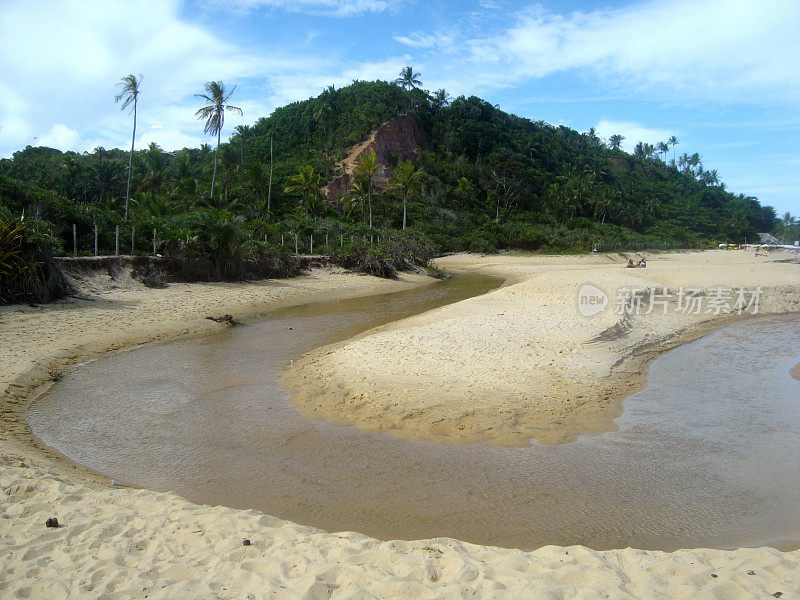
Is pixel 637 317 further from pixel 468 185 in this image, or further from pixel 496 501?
pixel 468 185

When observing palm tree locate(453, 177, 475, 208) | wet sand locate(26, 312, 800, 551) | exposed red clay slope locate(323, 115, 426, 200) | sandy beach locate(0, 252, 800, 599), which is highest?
exposed red clay slope locate(323, 115, 426, 200)

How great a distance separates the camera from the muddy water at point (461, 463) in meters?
5.12

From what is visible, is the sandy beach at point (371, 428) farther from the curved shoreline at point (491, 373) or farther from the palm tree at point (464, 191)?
the palm tree at point (464, 191)

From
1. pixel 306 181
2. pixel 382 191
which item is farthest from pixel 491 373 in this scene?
pixel 382 191

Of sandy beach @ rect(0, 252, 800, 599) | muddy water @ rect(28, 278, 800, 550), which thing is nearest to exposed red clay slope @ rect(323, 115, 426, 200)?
sandy beach @ rect(0, 252, 800, 599)

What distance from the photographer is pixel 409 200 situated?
57969mm

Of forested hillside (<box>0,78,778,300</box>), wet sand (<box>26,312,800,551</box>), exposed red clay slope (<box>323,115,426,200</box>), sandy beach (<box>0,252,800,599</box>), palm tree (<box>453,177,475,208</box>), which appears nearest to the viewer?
sandy beach (<box>0,252,800,599</box>)

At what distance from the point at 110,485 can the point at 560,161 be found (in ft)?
288

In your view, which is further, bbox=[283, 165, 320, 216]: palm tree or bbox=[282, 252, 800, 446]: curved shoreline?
bbox=[283, 165, 320, 216]: palm tree

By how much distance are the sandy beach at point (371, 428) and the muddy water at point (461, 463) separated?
0.52 m

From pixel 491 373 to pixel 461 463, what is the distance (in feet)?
9.90

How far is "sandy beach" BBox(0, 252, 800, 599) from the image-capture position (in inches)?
136

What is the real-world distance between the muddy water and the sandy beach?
0.52 meters

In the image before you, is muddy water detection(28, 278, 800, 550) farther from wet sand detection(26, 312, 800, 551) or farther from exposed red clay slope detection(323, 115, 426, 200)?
exposed red clay slope detection(323, 115, 426, 200)
